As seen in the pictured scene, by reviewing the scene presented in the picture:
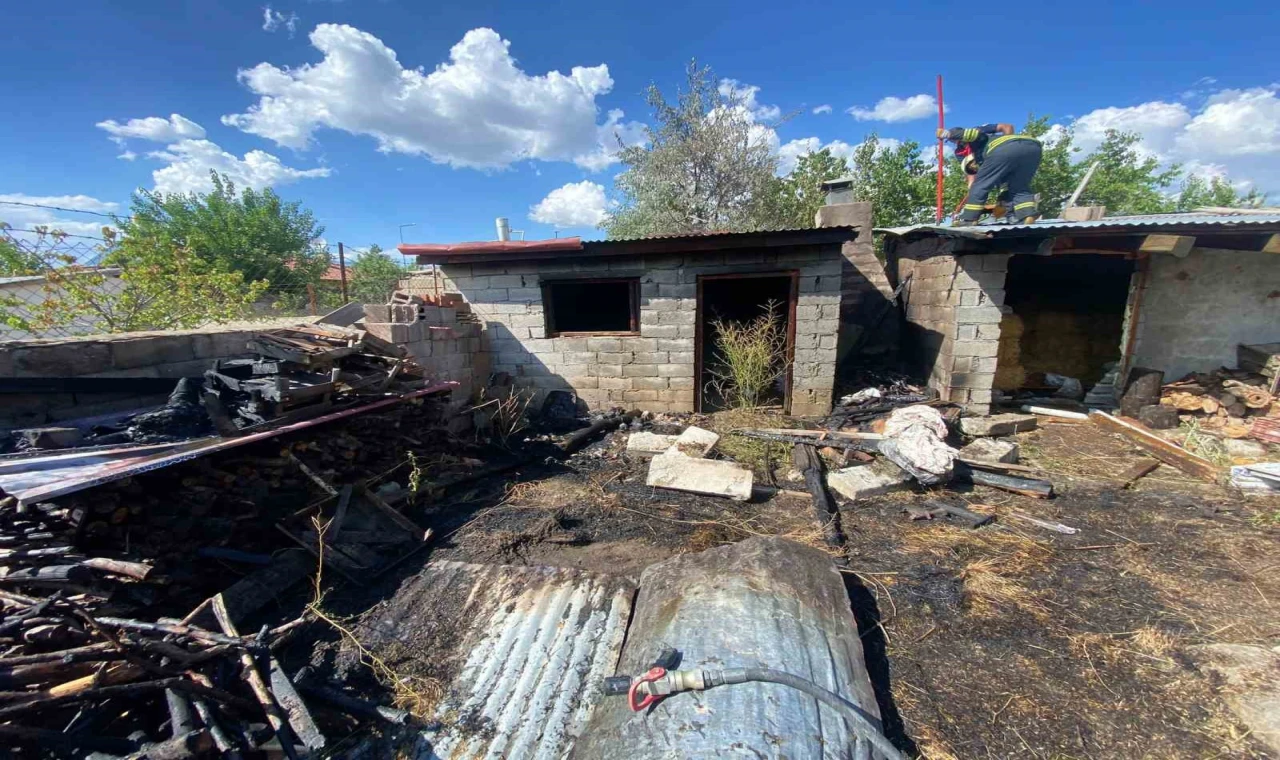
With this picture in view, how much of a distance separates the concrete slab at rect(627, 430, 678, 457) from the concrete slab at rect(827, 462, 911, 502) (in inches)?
82.4

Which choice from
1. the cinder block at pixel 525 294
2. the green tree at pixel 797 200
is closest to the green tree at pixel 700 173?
the green tree at pixel 797 200

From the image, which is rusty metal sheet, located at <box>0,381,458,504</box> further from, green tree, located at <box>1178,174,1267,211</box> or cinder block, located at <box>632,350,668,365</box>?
green tree, located at <box>1178,174,1267,211</box>

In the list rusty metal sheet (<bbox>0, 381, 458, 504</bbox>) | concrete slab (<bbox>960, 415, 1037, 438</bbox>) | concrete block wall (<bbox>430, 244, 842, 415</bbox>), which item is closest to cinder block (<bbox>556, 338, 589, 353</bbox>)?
concrete block wall (<bbox>430, 244, 842, 415</bbox>)

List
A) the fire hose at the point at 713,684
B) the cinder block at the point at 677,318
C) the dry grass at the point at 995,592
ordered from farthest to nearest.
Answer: the cinder block at the point at 677,318
the dry grass at the point at 995,592
the fire hose at the point at 713,684

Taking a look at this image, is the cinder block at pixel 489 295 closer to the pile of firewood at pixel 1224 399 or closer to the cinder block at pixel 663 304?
the cinder block at pixel 663 304

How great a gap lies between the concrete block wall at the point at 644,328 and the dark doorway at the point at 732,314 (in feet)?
0.48

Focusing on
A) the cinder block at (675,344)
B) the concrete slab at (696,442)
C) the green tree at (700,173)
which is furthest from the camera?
the green tree at (700,173)

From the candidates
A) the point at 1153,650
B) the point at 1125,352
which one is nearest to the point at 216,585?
the point at 1153,650

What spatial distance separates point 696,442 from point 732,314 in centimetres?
505

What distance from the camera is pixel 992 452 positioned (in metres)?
5.23

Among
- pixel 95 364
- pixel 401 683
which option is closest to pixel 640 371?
pixel 401 683

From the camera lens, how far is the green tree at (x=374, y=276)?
60.2 ft

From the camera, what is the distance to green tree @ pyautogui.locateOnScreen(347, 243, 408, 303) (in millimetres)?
18344

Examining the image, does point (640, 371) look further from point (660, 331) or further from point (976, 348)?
point (976, 348)
